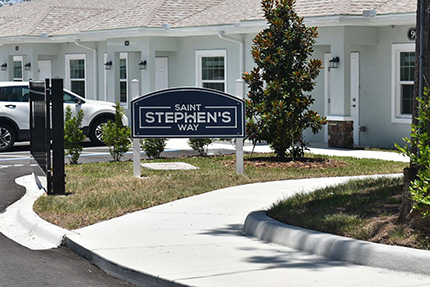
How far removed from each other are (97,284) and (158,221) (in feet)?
9.45

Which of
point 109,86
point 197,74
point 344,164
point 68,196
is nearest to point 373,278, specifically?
point 68,196

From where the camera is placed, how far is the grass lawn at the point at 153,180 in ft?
37.1

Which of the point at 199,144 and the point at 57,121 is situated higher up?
the point at 57,121

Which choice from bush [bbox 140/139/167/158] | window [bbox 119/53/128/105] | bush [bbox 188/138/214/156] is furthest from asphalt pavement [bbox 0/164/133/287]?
window [bbox 119/53/128/105]

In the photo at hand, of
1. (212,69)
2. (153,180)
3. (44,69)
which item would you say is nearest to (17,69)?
(44,69)

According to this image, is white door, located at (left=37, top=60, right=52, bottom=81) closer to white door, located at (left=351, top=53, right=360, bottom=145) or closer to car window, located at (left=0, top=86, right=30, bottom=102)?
car window, located at (left=0, top=86, right=30, bottom=102)

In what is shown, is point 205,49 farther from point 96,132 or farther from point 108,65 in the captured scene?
point 96,132

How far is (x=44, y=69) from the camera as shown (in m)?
33.5

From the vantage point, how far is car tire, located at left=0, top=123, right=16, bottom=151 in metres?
21.1

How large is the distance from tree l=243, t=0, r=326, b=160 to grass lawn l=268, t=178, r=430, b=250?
454cm

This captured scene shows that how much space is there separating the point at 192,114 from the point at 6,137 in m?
7.97

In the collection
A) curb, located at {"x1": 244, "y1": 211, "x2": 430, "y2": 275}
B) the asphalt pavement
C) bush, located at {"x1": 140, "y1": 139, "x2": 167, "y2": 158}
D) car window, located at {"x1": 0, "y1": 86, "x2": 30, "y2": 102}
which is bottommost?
the asphalt pavement

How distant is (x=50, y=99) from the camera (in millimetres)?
12492

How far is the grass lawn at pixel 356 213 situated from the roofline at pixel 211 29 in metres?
8.55
